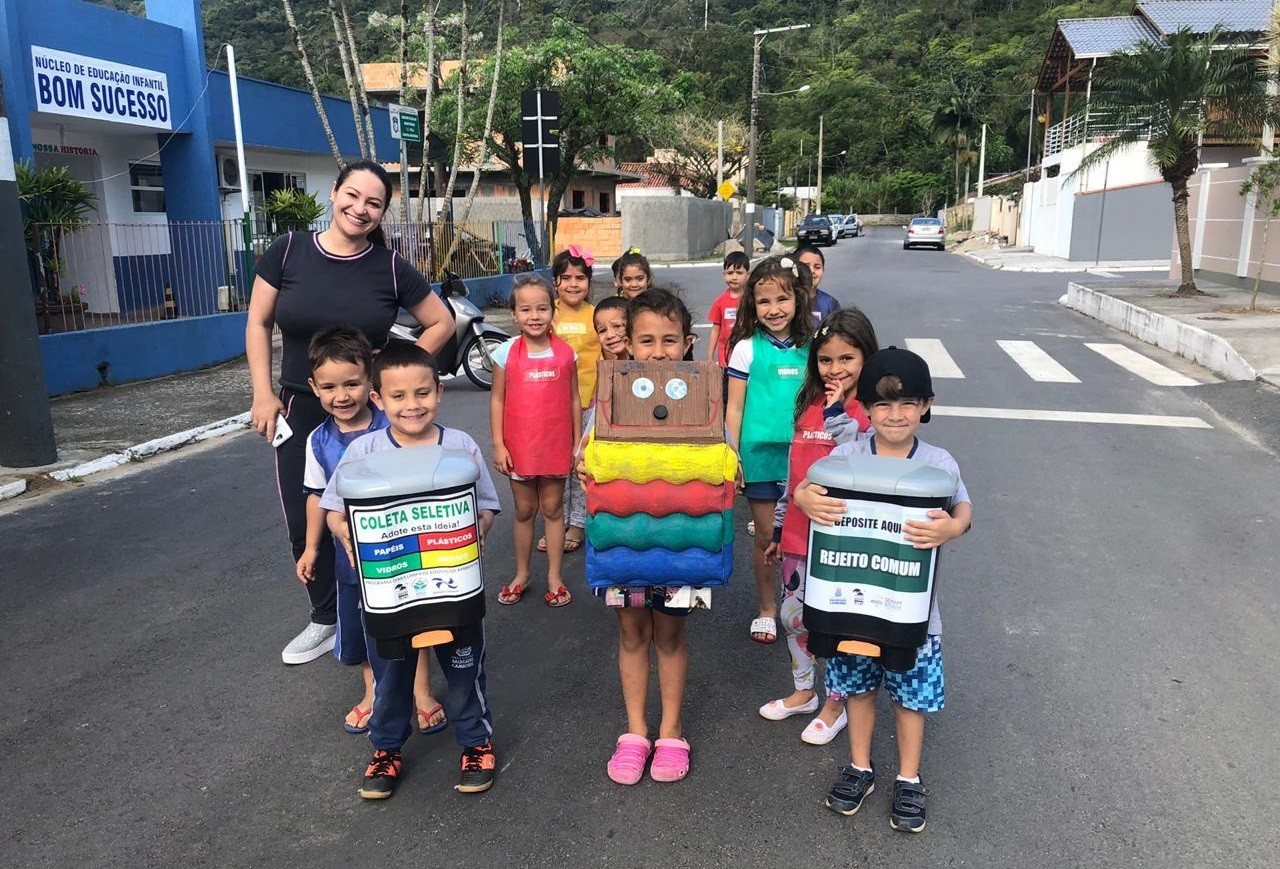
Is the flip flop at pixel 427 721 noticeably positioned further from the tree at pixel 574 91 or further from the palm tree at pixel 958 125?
the palm tree at pixel 958 125

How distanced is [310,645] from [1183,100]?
17812 mm

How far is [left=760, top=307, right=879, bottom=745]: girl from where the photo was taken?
330 centimetres

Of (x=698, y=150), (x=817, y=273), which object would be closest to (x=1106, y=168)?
(x=698, y=150)

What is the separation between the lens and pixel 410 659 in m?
2.95

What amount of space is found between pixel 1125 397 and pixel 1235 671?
615 centimetres

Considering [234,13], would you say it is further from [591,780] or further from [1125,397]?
[591,780]

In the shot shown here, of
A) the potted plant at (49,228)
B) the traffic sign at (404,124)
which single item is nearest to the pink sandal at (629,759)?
the potted plant at (49,228)

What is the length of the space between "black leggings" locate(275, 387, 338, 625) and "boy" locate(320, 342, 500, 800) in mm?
599

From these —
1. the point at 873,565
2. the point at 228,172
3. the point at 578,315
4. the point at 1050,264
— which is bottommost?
the point at 1050,264

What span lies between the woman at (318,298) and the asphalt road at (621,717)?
2.85 feet

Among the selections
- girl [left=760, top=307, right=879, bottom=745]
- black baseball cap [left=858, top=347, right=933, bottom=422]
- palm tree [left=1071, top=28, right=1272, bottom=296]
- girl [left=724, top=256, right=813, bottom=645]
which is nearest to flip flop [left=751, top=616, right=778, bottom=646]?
girl [left=724, top=256, right=813, bottom=645]

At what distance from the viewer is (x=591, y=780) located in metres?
3.06

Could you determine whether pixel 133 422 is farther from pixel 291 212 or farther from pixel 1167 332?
pixel 1167 332

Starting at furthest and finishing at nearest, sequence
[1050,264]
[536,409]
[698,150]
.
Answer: [698,150] < [1050,264] < [536,409]
